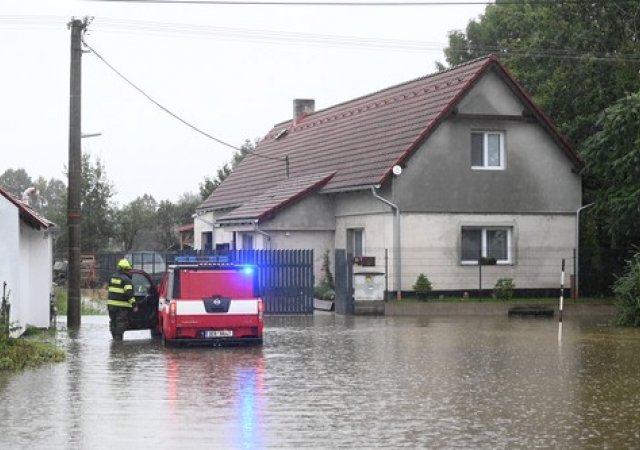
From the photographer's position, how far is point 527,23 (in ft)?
157

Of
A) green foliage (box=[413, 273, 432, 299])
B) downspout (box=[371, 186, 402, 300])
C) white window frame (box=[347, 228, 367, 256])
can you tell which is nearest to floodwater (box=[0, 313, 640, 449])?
green foliage (box=[413, 273, 432, 299])

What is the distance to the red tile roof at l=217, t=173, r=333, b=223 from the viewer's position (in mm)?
36125

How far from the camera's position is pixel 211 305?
2131 cm

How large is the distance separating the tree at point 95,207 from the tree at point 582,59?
25420 mm

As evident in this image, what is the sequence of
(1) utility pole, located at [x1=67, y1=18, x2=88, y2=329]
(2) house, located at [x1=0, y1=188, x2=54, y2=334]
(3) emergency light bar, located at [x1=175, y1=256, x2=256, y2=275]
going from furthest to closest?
(1) utility pole, located at [x1=67, y1=18, x2=88, y2=329] → (3) emergency light bar, located at [x1=175, y1=256, x2=256, y2=275] → (2) house, located at [x1=0, y1=188, x2=54, y2=334]

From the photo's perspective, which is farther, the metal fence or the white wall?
the metal fence

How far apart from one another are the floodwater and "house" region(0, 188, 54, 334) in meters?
1.54

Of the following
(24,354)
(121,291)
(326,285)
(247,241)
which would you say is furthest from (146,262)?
(24,354)

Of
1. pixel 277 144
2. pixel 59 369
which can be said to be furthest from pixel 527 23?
pixel 59 369

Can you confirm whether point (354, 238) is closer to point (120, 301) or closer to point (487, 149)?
point (487, 149)

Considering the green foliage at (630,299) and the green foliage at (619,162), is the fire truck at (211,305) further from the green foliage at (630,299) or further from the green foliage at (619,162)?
the green foliage at (619,162)

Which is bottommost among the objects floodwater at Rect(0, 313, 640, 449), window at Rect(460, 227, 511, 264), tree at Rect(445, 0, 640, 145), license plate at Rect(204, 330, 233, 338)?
floodwater at Rect(0, 313, 640, 449)

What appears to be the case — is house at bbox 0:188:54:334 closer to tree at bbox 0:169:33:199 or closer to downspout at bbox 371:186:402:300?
downspout at bbox 371:186:402:300

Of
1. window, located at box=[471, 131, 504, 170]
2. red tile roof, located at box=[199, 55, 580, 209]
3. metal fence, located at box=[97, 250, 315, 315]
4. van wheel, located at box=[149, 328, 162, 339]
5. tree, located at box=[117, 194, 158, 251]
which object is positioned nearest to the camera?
van wheel, located at box=[149, 328, 162, 339]
